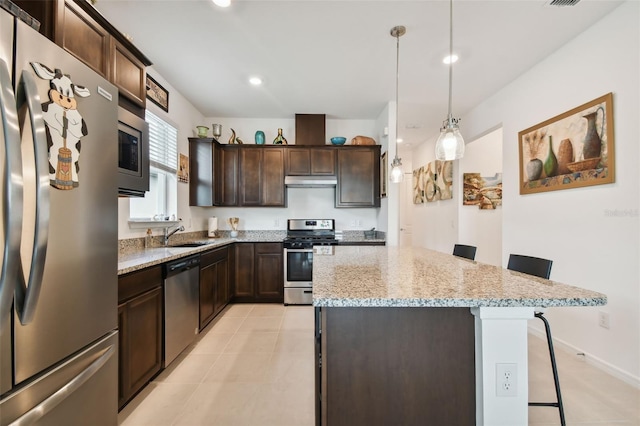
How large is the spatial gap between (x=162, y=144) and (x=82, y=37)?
1721 millimetres

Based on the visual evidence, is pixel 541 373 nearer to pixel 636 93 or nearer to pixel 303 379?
pixel 303 379

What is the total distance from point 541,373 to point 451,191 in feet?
10.1

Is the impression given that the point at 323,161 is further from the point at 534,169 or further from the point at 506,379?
the point at 506,379

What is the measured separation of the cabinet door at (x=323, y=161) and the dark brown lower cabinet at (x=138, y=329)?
264cm

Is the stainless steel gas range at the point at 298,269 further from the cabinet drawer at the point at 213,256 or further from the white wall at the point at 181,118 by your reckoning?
the white wall at the point at 181,118

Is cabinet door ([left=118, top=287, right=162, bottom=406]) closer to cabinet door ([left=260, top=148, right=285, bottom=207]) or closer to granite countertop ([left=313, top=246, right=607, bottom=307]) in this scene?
granite countertop ([left=313, top=246, right=607, bottom=307])

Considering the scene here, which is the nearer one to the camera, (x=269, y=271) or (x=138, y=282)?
(x=138, y=282)

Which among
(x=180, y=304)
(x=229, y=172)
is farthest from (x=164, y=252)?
(x=229, y=172)

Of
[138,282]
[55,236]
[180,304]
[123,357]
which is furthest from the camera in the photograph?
[180,304]

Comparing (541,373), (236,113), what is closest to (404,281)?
(541,373)

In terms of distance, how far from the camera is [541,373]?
2.14 meters

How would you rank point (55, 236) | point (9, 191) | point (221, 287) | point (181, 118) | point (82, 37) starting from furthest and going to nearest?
point (181, 118), point (221, 287), point (82, 37), point (55, 236), point (9, 191)

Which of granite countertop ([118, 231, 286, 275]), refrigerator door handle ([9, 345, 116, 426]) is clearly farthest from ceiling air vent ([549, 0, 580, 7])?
refrigerator door handle ([9, 345, 116, 426])

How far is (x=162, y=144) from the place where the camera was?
314cm
